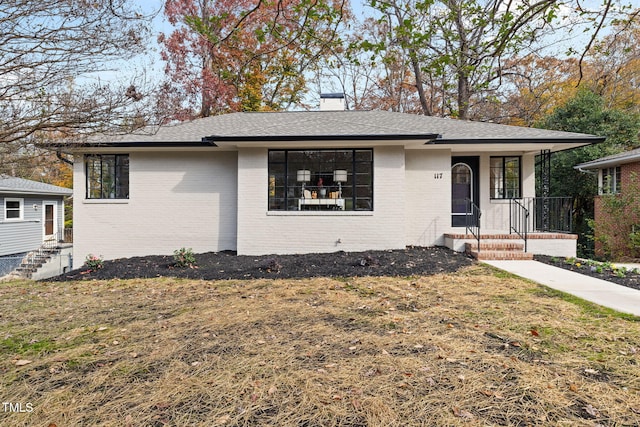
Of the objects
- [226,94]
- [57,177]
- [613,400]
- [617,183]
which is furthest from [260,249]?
[57,177]

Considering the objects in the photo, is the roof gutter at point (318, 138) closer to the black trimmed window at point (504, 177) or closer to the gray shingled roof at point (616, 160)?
the black trimmed window at point (504, 177)

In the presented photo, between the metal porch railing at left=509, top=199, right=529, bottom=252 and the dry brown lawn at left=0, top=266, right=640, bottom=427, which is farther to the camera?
the metal porch railing at left=509, top=199, right=529, bottom=252

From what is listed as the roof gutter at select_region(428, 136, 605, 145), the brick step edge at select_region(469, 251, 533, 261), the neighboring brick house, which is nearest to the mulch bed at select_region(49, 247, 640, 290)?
the brick step edge at select_region(469, 251, 533, 261)

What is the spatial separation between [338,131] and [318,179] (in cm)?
142

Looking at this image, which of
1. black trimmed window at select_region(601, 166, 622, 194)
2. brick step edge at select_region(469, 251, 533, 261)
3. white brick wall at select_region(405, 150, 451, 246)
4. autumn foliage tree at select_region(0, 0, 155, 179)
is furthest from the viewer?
black trimmed window at select_region(601, 166, 622, 194)

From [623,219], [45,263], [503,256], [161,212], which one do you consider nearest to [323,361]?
[503,256]

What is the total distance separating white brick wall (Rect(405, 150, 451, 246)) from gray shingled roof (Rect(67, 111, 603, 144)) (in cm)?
77

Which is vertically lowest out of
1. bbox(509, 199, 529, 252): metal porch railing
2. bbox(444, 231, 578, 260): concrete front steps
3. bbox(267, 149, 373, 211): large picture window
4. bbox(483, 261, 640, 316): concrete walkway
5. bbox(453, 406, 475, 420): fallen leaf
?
bbox(453, 406, 475, 420): fallen leaf

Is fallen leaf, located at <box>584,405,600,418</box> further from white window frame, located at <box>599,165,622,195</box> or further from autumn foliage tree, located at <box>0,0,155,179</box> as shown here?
white window frame, located at <box>599,165,622,195</box>

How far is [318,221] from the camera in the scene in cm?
934

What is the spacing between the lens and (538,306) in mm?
4719

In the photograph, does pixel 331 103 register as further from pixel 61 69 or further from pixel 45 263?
pixel 45 263

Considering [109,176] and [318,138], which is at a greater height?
[318,138]

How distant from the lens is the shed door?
59.5 feet
